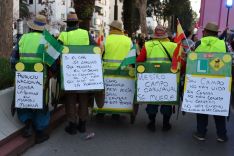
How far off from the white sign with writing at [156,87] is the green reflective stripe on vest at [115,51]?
18.3 inches

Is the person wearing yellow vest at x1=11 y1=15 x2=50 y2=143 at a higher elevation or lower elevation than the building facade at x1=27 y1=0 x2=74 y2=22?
lower

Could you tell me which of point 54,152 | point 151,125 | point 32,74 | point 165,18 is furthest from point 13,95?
point 165,18

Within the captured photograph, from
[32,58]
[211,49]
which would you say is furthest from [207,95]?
[32,58]

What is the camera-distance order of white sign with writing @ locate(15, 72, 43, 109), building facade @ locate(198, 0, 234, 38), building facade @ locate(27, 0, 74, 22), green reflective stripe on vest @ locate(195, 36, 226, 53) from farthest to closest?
building facade @ locate(27, 0, 74, 22) < building facade @ locate(198, 0, 234, 38) < green reflective stripe on vest @ locate(195, 36, 226, 53) < white sign with writing @ locate(15, 72, 43, 109)

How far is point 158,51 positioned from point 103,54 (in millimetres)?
902

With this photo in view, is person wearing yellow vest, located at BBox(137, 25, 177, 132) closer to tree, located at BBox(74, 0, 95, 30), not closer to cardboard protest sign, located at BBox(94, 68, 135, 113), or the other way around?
cardboard protest sign, located at BBox(94, 68, 135, 113)

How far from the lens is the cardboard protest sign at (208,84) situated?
7.09m

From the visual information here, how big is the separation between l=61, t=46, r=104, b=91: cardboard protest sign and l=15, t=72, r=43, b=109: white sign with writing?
1.60ft

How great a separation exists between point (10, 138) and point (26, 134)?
378mm

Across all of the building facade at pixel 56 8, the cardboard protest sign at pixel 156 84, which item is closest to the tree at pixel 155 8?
the building facade at pixel 56 8

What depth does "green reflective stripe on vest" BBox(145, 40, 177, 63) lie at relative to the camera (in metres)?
7.67

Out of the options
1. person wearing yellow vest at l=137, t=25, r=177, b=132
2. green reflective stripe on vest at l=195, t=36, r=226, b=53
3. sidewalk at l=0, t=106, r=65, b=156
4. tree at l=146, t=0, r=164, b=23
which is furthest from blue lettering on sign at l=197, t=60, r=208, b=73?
tree at l=146, t=0, r=164, b=23

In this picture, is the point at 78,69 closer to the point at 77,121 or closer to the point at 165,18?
the point at 77,121

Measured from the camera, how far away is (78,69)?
7172 millimetres
